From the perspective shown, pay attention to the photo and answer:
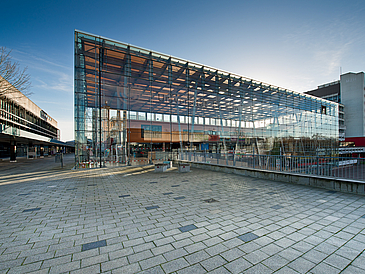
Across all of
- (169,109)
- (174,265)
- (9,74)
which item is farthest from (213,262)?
(169,109)

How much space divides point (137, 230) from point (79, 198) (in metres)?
3.87

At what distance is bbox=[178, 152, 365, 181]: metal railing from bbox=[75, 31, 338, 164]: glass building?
5940 mm

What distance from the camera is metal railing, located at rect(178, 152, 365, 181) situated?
7.14 metres

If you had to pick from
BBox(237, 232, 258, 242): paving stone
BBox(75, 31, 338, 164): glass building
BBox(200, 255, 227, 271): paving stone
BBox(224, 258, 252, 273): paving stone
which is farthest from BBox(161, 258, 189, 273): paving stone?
BBox(75, 31, 338, 164): glass building

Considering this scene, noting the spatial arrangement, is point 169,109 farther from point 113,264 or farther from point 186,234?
point 113,264

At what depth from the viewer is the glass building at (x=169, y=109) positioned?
1689cm

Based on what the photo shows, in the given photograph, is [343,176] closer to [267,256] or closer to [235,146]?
[267,256]

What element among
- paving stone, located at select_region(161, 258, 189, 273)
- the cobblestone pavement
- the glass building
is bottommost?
the cobblestone pavement

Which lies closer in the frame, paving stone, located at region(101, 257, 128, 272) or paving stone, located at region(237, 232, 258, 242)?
paving stone, located at region(101, 257, 128, 272)

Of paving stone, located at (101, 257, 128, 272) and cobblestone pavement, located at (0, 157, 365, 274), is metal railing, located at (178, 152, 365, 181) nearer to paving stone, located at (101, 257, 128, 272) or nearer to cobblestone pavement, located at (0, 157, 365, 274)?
cobblestone pavement, located at (0, 157, 365, 274)

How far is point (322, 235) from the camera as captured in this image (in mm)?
3475

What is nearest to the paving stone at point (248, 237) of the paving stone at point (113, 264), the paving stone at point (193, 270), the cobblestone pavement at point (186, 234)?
the cobblestone pavement at point (186, 234)

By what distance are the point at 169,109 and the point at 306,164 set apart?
19.0 metres

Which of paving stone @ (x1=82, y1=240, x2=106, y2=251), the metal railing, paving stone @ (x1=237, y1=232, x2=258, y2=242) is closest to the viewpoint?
paving stone @ (x1=82, y1=240, x2=106, y2=251)
